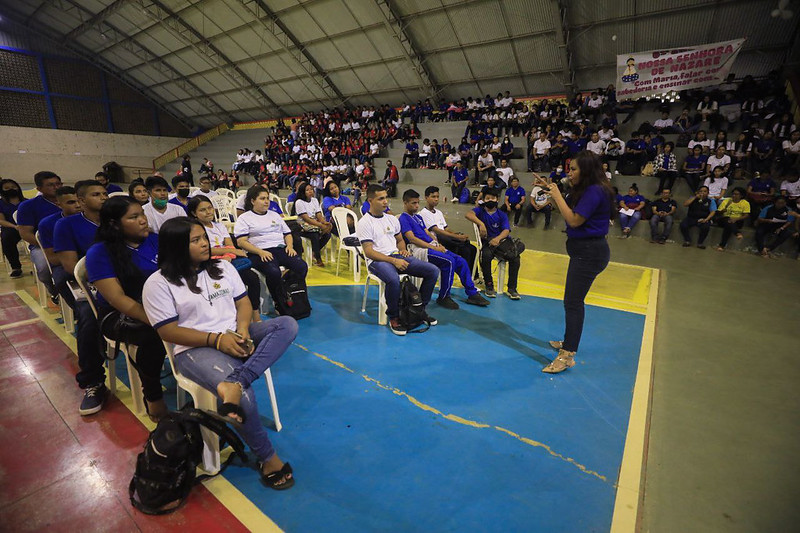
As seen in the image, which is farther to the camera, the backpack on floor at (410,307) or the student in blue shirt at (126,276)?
the backpack on floor at (410,307)

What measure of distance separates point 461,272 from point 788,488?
3028mm

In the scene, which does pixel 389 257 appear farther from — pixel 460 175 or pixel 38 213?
pixel 460 175

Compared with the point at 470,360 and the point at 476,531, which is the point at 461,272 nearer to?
the point at 470,360

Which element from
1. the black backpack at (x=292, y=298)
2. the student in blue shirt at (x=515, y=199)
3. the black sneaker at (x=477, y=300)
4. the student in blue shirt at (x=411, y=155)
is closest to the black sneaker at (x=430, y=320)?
the black sneaker at (x=477, y=300)

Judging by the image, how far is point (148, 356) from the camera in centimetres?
216

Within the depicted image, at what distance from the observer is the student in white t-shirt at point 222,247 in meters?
3.34

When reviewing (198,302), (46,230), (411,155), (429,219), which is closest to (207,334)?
(198,302)

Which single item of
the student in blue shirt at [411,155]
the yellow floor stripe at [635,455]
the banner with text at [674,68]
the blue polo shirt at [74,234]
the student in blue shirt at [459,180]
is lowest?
the yellow floor stripe at [635,455]

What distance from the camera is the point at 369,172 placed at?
46.3 feet

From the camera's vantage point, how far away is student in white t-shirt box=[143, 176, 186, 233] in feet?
12.1

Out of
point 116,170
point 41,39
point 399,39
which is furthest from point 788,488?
point 41,39

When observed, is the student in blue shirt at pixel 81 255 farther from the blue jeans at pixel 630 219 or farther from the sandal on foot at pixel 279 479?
the blue jeans at pixel 630 219

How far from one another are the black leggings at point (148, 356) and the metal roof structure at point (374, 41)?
13.1 m

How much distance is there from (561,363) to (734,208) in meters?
7.16
